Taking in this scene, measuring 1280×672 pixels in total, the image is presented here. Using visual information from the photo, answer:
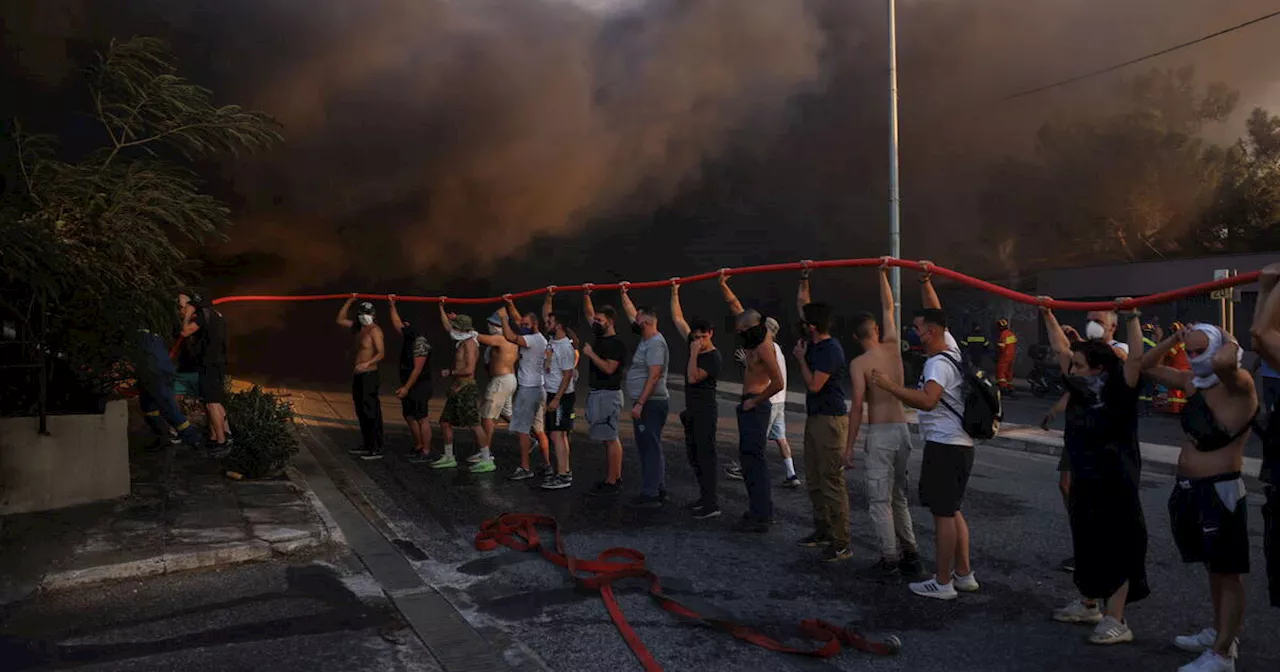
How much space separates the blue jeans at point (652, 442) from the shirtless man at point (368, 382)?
2927mm

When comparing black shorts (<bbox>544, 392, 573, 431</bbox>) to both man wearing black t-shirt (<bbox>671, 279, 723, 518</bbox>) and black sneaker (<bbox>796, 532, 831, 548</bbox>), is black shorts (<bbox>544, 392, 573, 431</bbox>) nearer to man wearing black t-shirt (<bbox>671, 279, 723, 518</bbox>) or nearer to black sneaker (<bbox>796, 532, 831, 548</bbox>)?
man wearing black t-shirt (<bbox>671, 279, 723, 518</bbox>)

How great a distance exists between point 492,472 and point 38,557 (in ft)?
11.4

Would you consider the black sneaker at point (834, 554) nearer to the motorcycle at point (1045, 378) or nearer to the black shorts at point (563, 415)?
the black shorts at point (563, 415)

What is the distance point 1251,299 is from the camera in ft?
41.5

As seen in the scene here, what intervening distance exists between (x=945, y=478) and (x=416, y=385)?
4.97m

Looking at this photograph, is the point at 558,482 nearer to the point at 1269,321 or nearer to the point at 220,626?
the point at 220,626

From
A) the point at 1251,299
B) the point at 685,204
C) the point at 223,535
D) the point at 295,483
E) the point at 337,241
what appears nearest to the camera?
the point at 223,535

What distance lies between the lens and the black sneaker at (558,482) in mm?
6730

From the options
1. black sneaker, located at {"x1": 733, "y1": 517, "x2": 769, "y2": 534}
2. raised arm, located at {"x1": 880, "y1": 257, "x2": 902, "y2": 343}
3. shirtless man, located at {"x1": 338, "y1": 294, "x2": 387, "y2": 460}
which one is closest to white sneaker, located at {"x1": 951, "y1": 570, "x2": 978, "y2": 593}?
raised arm, located at {"x1": 880, "y1": 257, "x2": 902, "y2": 343}

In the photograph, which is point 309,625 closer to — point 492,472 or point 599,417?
point 599,417

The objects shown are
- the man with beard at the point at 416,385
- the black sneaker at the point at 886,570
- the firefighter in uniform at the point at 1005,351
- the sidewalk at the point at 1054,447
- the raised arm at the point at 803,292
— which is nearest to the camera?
the black sneaker at the point at 886,570

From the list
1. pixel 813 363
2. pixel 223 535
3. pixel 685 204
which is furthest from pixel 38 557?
pixel 685 204

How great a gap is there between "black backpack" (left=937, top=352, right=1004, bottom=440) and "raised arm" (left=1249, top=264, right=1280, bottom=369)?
1.31 metres

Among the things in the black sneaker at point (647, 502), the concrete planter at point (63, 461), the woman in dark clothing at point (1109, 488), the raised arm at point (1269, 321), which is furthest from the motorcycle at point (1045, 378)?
the concrete planter at point (63, 461)
